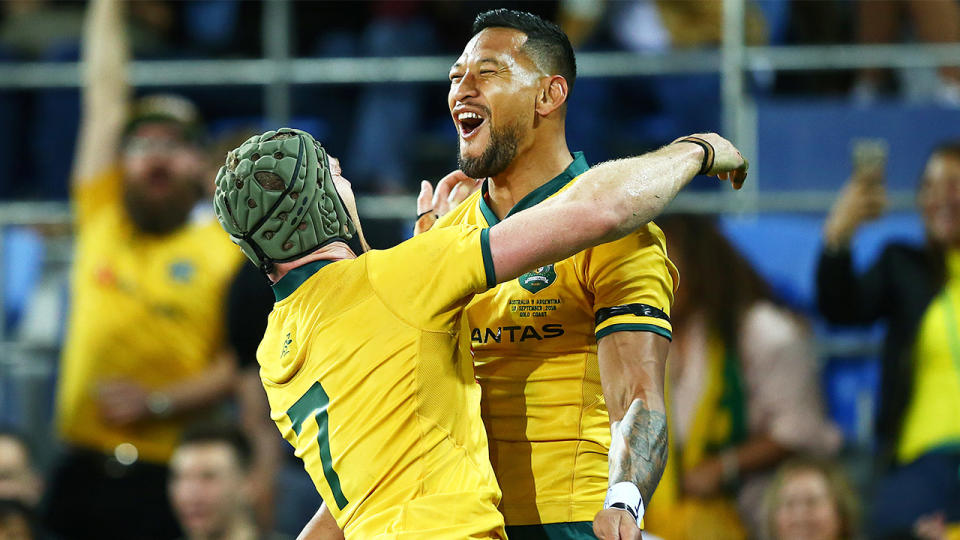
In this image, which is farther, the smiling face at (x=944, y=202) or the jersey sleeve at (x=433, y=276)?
the smiling face at (x=944, y=202)

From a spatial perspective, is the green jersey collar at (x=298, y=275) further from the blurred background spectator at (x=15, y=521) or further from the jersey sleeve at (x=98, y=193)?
the jersey sleeve at (x=98, y=193)

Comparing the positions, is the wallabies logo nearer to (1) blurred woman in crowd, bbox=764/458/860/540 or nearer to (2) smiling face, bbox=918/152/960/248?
(1) blurred woman in crowd, bbox=764/458/860/540

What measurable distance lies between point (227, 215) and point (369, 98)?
15.9 ft

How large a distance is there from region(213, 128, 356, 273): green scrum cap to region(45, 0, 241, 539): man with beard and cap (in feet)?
11.2

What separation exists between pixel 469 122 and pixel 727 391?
2.68 meters

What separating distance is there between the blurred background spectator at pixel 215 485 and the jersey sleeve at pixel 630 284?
2927 millimetres

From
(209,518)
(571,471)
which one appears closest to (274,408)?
(571,471)

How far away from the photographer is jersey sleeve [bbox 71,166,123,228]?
6918 mm

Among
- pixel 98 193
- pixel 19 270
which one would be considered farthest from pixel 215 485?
pixel 19 270

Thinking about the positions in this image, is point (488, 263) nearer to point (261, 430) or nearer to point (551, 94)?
point (551, 94)

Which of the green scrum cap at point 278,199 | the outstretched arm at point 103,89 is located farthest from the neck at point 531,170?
the outstretched arm at point 103,89

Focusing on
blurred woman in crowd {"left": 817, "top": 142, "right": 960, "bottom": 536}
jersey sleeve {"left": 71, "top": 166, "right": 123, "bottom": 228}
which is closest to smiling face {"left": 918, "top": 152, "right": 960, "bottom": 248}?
blurred woman in crowd {"left": 817, "top": 142, "right": 960, "bottom": 536}

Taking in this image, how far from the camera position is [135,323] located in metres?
6.71

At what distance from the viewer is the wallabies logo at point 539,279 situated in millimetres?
3686
